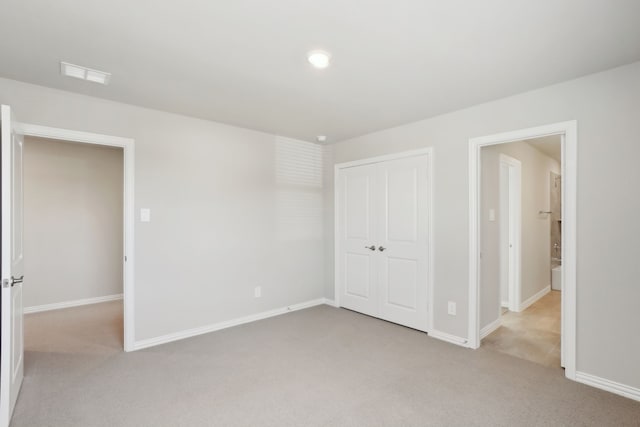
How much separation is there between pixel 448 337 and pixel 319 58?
289cm

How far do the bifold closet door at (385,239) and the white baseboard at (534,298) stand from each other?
183 centimetres

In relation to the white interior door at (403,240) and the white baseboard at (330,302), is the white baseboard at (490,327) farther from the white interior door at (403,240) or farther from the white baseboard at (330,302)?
the white baseboard at (330,302)

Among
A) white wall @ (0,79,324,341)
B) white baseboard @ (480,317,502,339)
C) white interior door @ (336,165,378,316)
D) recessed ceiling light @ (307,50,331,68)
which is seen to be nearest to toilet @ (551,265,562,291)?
white baseboard @ (480,317,502,339)

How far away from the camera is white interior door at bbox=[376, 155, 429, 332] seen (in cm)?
364

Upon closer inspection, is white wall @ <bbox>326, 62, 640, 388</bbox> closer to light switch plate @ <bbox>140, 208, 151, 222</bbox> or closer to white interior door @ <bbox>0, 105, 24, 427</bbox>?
light switch plate @ <bbox>140, 208, 151, 222</bbox>

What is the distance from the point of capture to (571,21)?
183cm

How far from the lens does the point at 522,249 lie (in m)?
4.50

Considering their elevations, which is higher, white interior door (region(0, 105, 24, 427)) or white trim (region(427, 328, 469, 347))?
A: white interior door (region(0, 105, 24, 427))

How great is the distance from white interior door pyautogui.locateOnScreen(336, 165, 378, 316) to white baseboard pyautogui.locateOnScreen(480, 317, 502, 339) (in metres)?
1.21

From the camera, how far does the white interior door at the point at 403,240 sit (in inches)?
143

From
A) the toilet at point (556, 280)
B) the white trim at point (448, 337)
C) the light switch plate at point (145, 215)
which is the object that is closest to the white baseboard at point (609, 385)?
the white trim at point (448, 337)

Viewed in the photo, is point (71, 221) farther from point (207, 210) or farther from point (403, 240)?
point (403, 240)

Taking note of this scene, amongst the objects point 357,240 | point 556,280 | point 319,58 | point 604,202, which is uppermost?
point 319,58

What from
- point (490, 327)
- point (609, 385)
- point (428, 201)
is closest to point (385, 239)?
point (428, 201)
